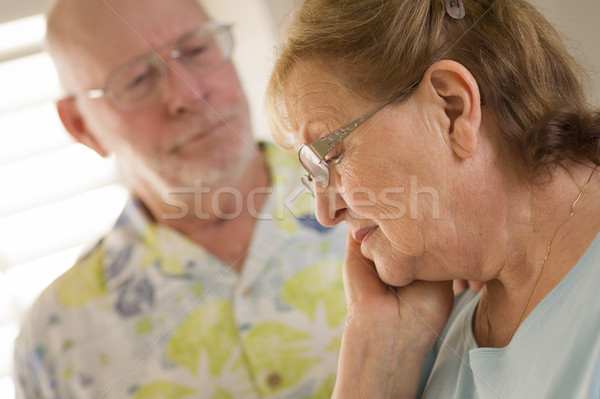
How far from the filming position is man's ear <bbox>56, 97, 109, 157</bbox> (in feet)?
3.69

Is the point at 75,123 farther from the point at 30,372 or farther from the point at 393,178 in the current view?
the point at 393,178

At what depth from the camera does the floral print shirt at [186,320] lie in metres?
1.12

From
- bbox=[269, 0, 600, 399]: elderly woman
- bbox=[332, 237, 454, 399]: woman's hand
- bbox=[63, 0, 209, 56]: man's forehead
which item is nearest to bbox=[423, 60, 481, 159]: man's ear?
bbox=[269, 0, 600, 399]: elderly woman

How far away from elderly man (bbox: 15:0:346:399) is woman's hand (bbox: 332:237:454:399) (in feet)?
0.65

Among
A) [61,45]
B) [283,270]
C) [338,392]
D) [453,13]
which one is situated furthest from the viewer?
[283,270]

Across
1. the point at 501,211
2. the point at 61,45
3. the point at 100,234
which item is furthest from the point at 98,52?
the point at 501,211

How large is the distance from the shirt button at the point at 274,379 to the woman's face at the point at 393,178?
40cm

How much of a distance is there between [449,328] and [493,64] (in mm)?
509

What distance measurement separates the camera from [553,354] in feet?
2.30

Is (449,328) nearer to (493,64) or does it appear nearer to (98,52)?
(493,64)

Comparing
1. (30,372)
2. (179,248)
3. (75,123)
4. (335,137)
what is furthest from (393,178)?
(30,372)

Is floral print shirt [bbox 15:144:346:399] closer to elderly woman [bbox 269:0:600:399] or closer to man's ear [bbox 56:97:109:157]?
man's ear [bbox 56:97:109:157]

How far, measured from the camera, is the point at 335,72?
0.82m

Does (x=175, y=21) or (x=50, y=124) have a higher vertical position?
(x=175, y=21)
